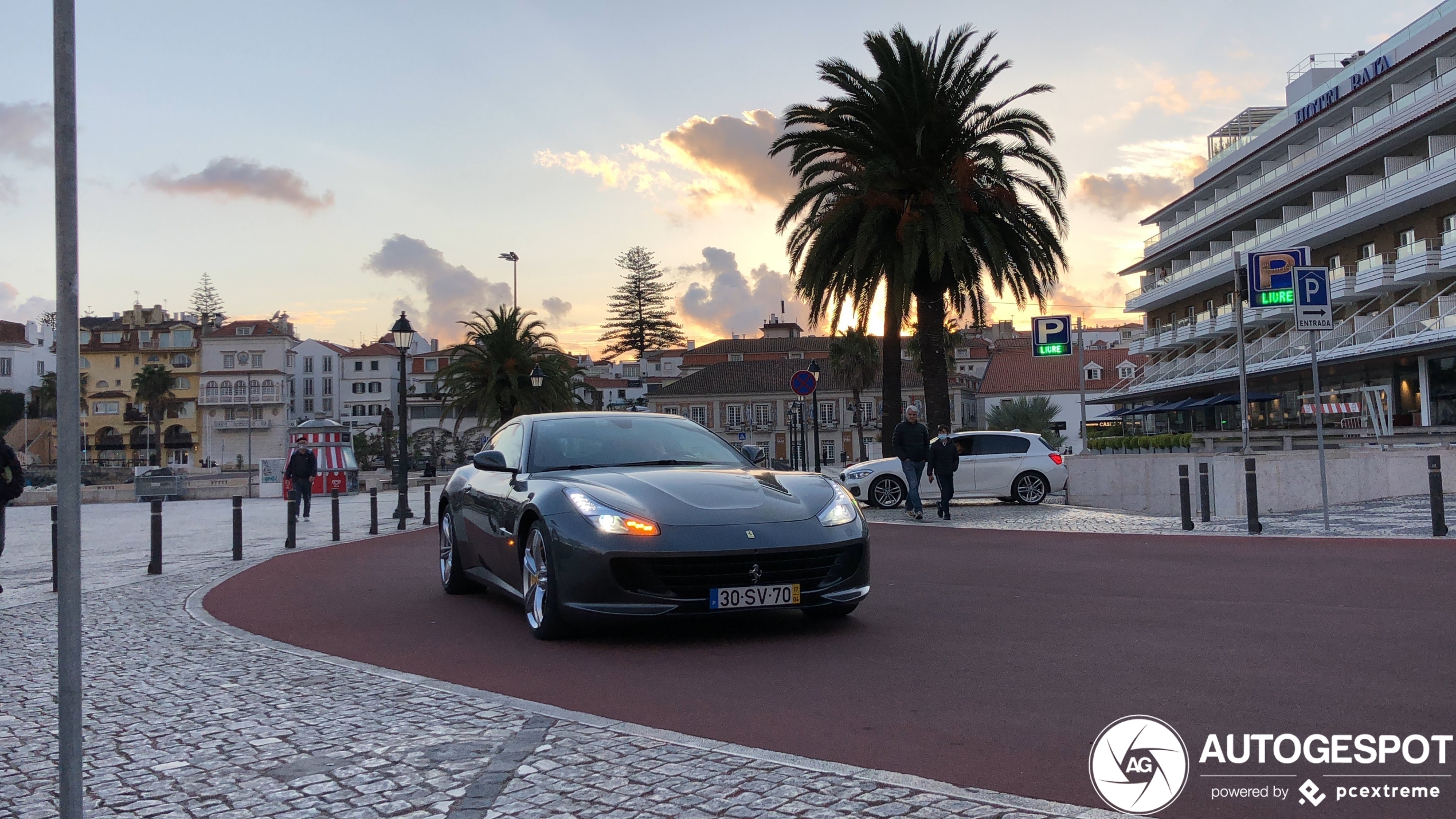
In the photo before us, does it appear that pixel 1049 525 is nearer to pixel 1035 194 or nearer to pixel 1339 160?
pixel 1035 194

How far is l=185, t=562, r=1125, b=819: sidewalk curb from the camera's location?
3547 millimetres

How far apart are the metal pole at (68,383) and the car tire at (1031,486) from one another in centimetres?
2014

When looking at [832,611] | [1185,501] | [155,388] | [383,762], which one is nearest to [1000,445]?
[1185,501]

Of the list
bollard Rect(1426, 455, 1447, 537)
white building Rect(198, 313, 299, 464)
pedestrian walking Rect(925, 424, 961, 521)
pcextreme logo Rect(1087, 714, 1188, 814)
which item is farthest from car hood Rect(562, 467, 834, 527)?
white building Rect(198, 313, 299, 464)

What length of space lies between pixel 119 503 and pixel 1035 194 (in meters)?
39.0

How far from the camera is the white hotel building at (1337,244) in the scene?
128ft

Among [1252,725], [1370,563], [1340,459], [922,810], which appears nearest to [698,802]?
[922,810]

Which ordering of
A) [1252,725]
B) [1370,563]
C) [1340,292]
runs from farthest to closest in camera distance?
[1340,292]
[1370,563]
[1252,725]

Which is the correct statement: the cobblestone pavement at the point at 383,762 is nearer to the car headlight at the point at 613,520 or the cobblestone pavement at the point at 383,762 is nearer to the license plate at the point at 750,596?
the car headlight at the point at 613,520

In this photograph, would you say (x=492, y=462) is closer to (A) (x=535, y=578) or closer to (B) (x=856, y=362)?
(A) (x=535, y=578)

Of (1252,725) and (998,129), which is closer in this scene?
(1252,725)

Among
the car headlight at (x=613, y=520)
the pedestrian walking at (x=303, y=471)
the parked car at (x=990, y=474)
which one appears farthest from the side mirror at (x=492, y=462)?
the pedestrian walking at (x=303, y=471)

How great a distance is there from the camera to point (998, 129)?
23.9 meters

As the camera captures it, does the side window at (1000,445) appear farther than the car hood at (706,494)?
Yes
